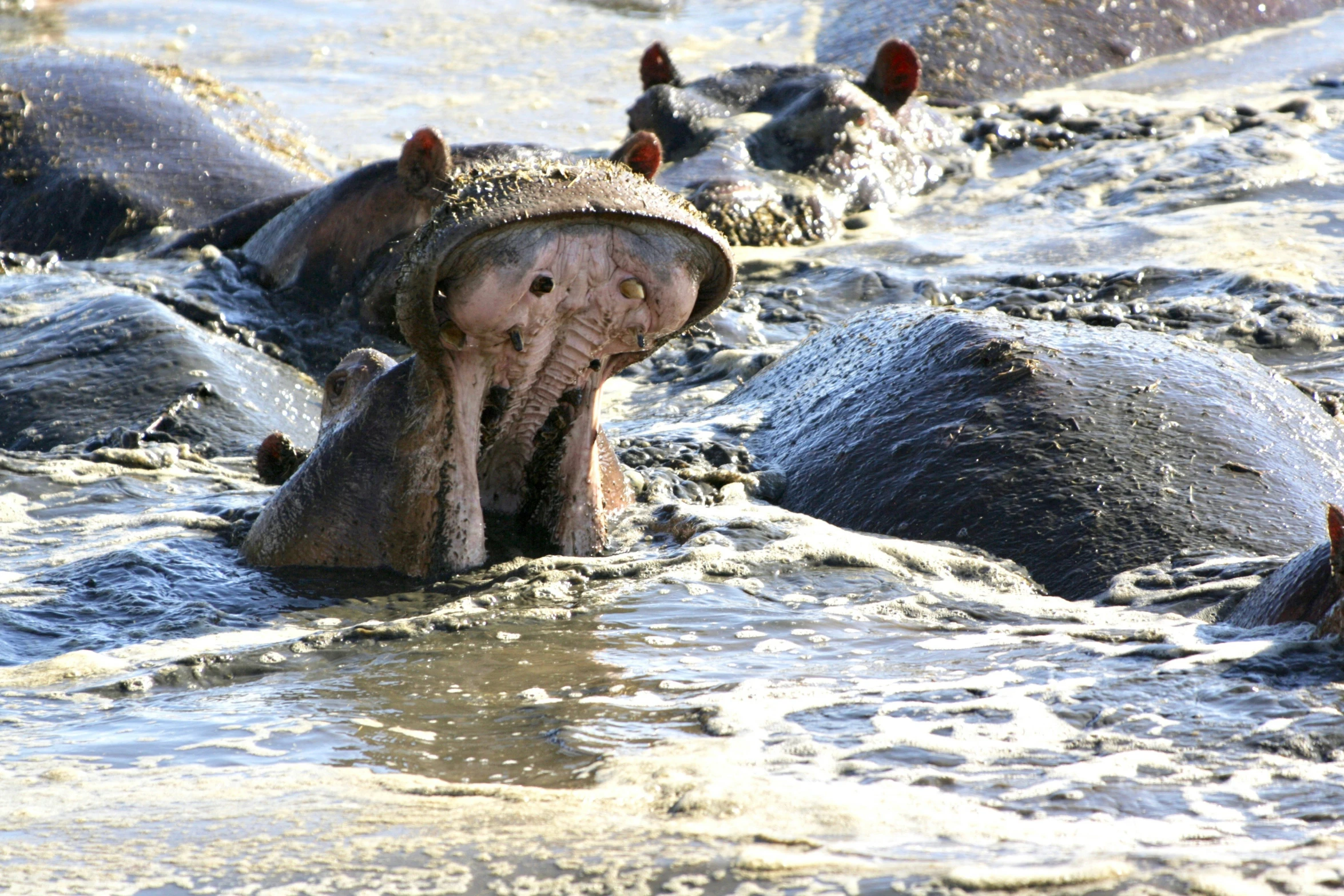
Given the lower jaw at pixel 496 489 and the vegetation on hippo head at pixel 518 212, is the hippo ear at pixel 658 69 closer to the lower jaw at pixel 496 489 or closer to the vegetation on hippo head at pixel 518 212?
the lower jaw at pixel 496 489

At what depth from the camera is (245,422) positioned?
536 cm

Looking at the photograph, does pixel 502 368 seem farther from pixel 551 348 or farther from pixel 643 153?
pixel 643 153

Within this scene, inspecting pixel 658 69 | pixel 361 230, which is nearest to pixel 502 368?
pixel 361 230

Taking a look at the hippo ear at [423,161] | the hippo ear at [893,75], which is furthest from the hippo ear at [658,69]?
the hippo ear at [423,161]

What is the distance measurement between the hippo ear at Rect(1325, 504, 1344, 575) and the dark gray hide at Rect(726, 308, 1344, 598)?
75 cm

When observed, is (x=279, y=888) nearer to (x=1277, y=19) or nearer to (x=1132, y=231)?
(x=1132, y=231)

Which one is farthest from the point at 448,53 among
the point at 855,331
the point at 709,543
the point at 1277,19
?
the point at 709,543

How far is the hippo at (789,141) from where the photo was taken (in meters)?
8.52

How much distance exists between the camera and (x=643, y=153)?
5.09m

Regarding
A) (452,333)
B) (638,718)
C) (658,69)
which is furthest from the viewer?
(658,69)

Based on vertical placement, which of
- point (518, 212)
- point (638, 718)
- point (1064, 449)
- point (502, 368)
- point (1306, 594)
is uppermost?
point (518, 212)

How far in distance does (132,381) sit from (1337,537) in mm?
3841

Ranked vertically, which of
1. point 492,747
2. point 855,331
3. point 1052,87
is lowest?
point 492,747

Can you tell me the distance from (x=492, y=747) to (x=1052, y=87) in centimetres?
1041
